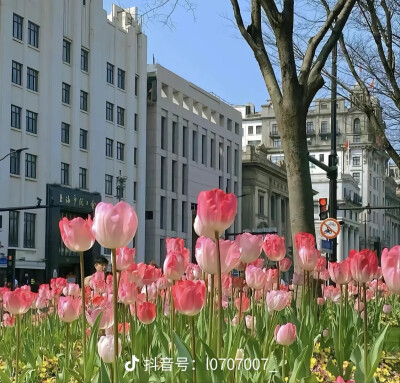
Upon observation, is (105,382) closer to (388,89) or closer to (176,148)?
(388,89)

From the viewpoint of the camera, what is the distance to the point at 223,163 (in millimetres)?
63906

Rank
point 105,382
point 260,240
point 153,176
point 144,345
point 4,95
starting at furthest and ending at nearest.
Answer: point 153,176
point 4,95
point 144,345
point 260,240
point 105,382

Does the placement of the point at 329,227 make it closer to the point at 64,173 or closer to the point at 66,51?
the point at 64,173

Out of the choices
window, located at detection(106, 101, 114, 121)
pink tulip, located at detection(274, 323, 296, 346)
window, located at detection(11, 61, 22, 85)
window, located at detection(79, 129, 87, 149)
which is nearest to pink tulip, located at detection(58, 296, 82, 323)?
pink tulip, located at detection(274, 323, 296, 346)

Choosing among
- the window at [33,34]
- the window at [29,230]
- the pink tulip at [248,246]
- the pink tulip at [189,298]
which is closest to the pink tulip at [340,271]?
the pink tulip at [248,246]

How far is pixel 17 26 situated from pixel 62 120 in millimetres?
5561

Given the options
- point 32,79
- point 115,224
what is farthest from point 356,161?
point 115,224

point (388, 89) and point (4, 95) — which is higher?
point (4, 95)

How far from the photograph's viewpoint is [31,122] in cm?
3906

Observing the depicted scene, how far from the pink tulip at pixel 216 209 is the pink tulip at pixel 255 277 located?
115 centimetres

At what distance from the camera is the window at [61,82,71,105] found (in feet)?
137

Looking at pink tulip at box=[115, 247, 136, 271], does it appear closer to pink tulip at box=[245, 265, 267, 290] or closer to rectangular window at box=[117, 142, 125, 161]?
pink tulip at box=[245, 265, 267, 290]

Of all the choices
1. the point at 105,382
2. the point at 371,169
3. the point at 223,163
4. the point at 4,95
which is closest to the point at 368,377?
the point at 105,382

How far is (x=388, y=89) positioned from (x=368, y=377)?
12780 mm
